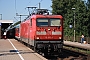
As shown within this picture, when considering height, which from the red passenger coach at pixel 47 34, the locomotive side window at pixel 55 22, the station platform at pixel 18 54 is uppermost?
the locomotive side window at pixel 55 22

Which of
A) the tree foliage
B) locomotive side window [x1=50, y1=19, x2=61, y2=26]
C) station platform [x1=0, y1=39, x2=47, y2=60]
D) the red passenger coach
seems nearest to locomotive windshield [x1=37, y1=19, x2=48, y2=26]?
the red passenger coach

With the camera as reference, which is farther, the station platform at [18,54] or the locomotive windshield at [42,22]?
the locomotive windshield at [42,22]

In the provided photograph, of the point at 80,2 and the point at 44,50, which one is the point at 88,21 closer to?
the point at 80,2

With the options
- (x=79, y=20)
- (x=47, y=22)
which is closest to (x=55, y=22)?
(x=47, y=22)

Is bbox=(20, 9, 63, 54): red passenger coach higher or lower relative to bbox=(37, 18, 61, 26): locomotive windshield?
lower

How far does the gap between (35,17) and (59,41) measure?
2.57 meters

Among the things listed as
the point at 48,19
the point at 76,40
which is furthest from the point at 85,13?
the point at 48,19

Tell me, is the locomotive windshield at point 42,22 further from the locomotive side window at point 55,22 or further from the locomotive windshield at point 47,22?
the locomotive side window at point 55,22

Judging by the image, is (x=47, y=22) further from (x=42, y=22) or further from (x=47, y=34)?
(x=47, y=34)

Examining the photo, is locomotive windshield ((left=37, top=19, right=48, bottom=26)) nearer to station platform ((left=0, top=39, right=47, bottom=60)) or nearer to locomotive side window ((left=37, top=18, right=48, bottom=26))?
locomotive side window ((left=37, top=18, right=48, bottom=26))

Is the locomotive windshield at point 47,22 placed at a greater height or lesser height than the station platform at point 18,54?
greater

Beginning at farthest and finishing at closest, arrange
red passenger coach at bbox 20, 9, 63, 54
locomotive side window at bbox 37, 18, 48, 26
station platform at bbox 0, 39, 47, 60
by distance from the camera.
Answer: locomotive side window at bbox 37, 18, 48, 26 < red passenger coach at bbox 20, 9, 63, 54 < station platform at bbox 0, 39, 47, 60

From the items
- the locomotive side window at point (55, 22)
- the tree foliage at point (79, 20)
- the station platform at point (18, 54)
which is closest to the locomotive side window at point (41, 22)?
the locomotive side window at point (55, 22)

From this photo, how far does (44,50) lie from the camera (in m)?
21.0
